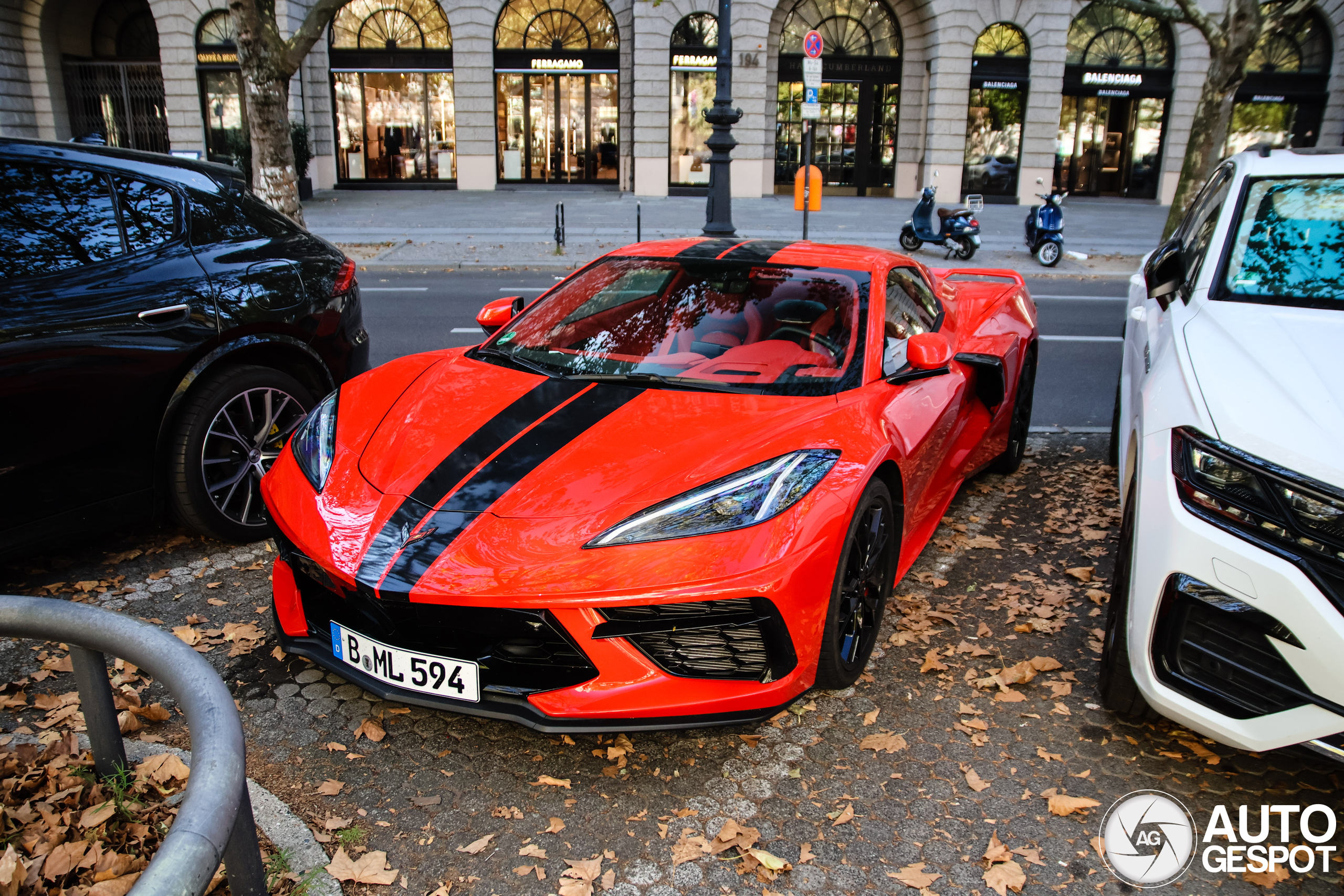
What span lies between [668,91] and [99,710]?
26930 mm

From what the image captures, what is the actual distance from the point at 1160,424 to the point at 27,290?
4.12 metres

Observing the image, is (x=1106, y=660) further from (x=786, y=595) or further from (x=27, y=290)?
(x=27, y=290)

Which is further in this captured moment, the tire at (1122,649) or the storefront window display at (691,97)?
the storefront window display at (691,97)

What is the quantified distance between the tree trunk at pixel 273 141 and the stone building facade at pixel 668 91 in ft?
44.3

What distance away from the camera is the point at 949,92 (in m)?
27.5

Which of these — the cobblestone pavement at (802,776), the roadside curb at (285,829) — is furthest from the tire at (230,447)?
the roadside curb at (285,829)

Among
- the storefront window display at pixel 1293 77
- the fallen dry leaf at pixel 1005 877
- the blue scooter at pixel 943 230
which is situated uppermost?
the storefront window display at pixel 1293 77

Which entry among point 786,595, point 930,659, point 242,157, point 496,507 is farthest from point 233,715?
point 242,157

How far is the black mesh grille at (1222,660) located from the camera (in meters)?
2.52

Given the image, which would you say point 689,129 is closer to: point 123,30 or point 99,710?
point 123,30

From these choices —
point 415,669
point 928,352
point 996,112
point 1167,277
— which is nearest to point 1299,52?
point 996,112

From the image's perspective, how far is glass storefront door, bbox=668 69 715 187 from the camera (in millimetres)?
27422

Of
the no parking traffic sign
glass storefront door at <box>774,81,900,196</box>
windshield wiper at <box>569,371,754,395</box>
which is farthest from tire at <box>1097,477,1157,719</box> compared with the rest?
glass storefront door at <box>774,81,900,196</box>

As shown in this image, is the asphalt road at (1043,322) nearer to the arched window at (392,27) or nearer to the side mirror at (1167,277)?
the side mirror at (1167,277)
